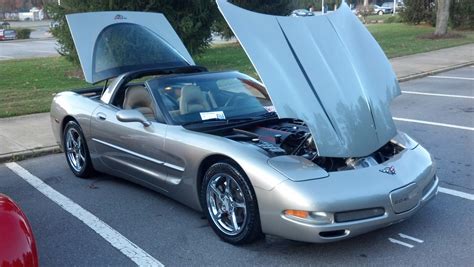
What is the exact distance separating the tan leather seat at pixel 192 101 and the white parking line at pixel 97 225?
4.08 ft

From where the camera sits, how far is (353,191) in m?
3.55

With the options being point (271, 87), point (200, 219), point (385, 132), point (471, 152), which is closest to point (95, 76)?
point (200, 219)

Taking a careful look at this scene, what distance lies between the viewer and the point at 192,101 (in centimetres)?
489

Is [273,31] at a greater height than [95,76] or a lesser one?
greater

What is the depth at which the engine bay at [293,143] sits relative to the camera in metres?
3.99

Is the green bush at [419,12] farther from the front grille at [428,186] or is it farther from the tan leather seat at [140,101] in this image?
the front grille at [428,186]

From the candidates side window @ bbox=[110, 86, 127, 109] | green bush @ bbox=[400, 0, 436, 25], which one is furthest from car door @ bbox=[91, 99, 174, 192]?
green bush @ bbox=[400, 0, 436, 25]

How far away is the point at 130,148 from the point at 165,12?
9561 millimetres

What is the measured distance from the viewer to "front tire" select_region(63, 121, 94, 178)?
18.9 feet

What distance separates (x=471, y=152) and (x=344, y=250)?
11.1 feet

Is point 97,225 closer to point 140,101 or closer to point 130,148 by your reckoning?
point 130,148

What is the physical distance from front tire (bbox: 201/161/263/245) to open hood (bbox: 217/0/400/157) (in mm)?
597

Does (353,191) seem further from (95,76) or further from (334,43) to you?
(95,76)

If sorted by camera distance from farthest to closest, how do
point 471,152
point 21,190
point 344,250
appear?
point 471,152 < point 21,190 < point 344,250
